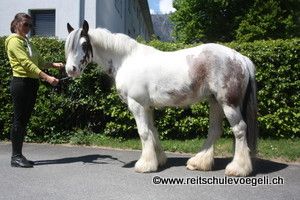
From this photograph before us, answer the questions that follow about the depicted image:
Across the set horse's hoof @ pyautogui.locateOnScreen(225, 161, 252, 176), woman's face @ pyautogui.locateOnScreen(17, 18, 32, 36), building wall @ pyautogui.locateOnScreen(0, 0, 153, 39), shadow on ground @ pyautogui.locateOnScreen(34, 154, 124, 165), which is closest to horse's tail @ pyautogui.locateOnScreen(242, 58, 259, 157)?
horse's hoof @ pyautogui.locateOnScreen(225, 161, 252, 176)

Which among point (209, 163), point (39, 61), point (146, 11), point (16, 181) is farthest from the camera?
point (146, 11)

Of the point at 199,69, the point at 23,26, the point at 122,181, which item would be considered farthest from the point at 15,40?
the point at 199,69

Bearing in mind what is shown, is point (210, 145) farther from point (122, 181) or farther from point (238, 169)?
point (122, 181)

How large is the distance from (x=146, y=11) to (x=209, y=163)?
3287 cm

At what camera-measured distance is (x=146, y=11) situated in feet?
124

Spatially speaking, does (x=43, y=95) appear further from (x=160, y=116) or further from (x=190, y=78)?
(x=190, y=78)

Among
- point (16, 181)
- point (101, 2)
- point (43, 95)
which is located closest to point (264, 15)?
point (101, 2)

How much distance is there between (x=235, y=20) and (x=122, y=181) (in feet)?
59.1

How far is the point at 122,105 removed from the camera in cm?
888

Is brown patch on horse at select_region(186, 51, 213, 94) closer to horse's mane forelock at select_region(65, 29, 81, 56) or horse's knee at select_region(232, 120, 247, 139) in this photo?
horse's knee at select_region(232, 120, 247, 139)

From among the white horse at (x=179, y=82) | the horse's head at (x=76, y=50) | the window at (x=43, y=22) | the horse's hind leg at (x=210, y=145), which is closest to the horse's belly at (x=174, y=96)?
the white horse at (x=179, y=82)

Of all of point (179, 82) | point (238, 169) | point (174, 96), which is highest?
point (179, 82)

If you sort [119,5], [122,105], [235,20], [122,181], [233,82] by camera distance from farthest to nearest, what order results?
[235,20], [119,5], [122,105], [233,82], [122,181]

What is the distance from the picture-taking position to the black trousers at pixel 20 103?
250 inches
